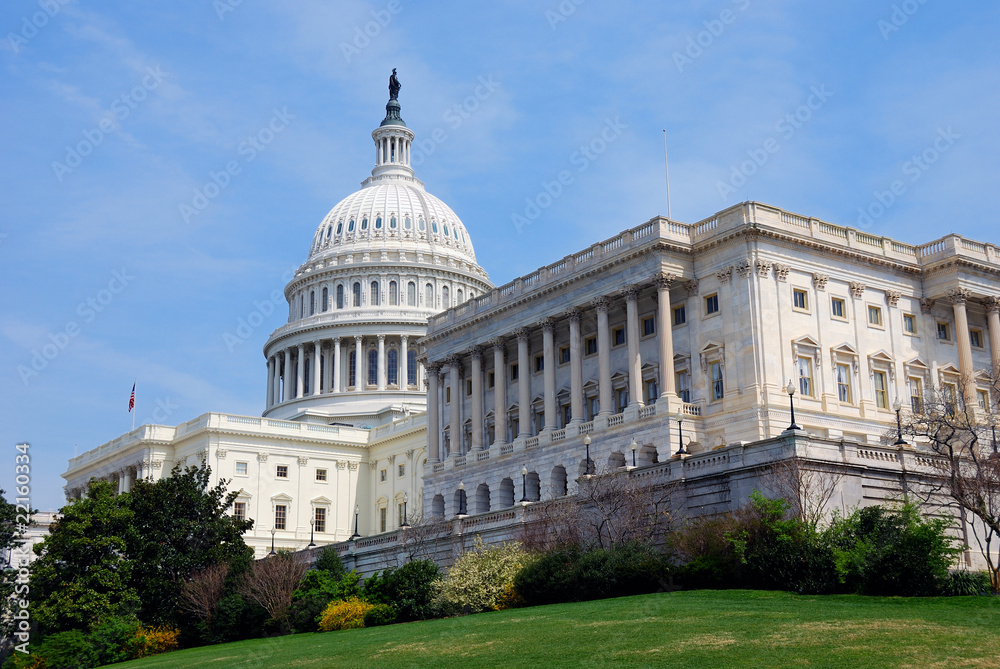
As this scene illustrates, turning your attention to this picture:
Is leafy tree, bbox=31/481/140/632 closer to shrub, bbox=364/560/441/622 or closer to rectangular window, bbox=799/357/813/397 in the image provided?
shrub, bbox=364/560/441/622

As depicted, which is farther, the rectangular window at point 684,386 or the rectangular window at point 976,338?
the rectangular window at point 976,338

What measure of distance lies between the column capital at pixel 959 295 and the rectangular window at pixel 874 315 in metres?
4.67

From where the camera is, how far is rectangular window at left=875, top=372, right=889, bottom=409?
223 feet

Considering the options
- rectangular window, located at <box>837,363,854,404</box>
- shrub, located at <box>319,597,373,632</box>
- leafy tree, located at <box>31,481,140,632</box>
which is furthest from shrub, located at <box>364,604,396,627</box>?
→ rectangular window, located at <box>837,363,854,404</box>

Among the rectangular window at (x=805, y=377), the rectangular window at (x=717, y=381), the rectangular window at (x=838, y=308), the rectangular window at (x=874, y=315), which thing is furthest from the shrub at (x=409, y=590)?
the rectangular window at (x=874, y=315)

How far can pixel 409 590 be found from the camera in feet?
159

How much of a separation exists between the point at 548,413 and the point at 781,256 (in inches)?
700

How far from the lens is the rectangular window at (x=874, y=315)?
69250 millimetres

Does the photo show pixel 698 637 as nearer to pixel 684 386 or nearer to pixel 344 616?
pixel 344 616

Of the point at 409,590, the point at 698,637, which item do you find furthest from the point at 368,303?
the point at 698,637

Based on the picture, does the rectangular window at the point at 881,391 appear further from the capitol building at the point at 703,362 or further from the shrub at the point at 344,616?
the shrub at the point at 344,616

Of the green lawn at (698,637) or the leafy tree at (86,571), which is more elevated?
the leafy tree at (86,571)

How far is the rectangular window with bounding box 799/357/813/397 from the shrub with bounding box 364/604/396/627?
2751 cm

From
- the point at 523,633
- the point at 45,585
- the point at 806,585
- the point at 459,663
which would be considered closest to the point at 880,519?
the point at 806,585
